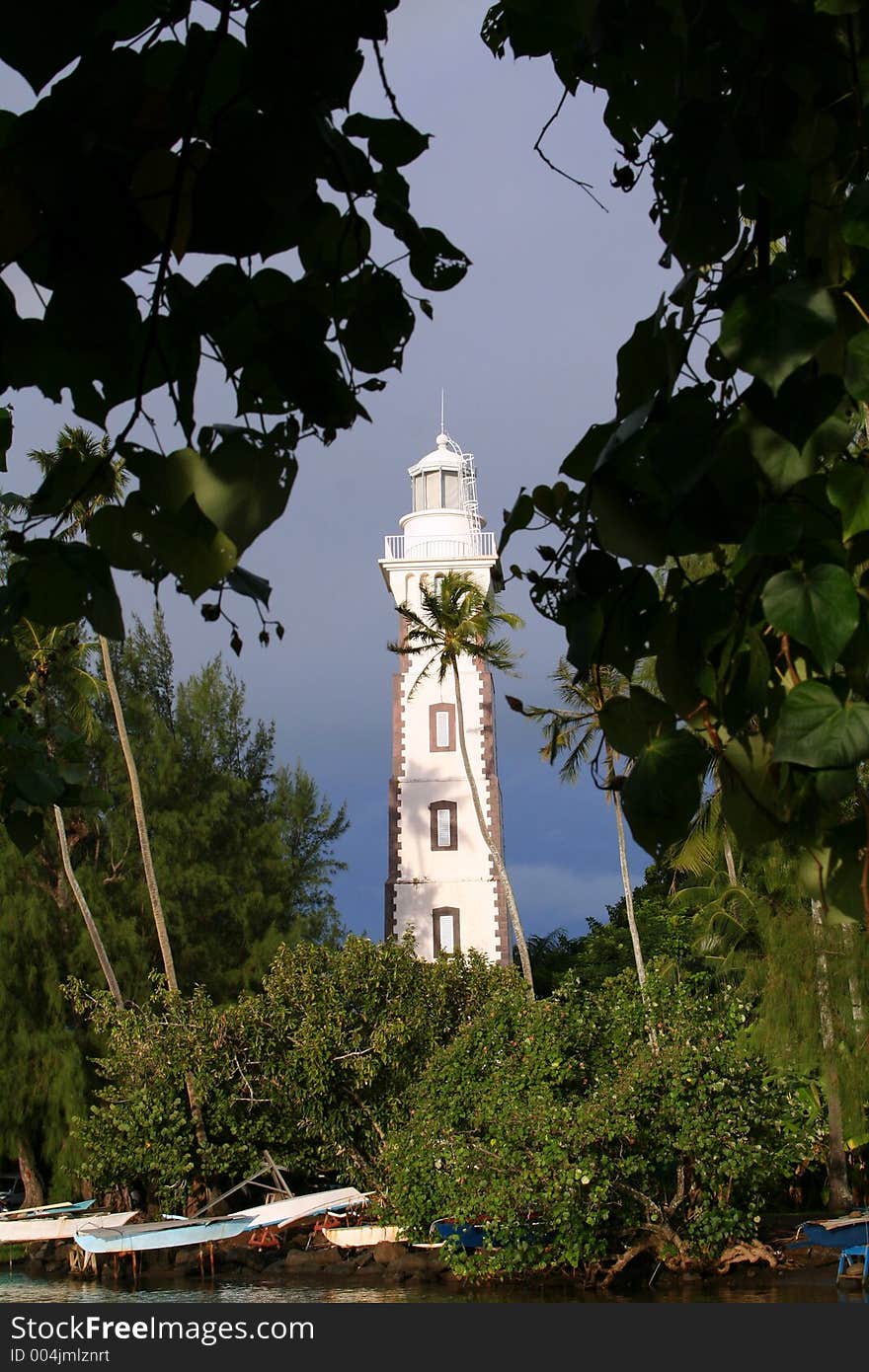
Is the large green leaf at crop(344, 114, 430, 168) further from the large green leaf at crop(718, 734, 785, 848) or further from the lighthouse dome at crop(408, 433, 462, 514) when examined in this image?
the lighthouse dome at crop(408, 433, 462, 514)

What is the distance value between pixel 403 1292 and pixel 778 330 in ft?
46.3

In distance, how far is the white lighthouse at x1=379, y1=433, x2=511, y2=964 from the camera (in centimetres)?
2173

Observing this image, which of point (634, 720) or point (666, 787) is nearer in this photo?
point (666, 787)

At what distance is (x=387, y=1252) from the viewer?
14.6 meters

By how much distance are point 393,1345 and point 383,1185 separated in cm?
1126

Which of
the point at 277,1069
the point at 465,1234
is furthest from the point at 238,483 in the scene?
the point at 277,1069

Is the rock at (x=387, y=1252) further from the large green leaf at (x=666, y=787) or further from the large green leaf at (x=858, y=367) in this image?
the large green leaf at (x=858, y=367)

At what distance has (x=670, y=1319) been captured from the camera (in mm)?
4840

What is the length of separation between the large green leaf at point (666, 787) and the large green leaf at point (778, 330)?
0.23 m

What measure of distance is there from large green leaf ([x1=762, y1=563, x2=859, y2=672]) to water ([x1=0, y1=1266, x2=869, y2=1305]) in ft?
36.8

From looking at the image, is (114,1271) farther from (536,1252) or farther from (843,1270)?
(843,1270)

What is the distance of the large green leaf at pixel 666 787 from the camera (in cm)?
78

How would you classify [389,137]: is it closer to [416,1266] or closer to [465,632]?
[416,1266]

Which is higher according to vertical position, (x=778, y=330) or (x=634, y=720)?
(x=778, y=330)
